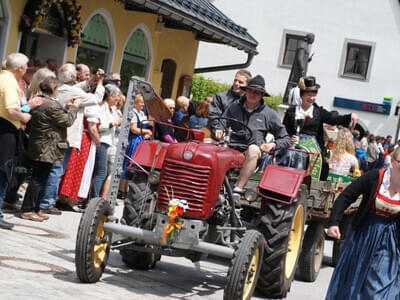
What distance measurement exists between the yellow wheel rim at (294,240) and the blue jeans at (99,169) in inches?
163

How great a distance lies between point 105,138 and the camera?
1357 cm

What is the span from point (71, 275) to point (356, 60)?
3279 cm

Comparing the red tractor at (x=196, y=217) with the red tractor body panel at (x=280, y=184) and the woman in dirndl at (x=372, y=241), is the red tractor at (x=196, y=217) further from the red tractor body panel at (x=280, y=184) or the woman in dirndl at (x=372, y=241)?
the woman in dirndl at (x=372, y=241)

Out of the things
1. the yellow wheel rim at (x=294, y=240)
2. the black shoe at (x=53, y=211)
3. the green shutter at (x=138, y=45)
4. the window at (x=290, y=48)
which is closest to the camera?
the yellow wheel rim at (x=294, y=240)

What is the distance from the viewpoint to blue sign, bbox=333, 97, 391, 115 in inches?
1554

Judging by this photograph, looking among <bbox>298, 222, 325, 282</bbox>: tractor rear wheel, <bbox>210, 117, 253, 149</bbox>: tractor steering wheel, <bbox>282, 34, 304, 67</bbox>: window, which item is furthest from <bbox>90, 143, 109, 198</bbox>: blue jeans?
<bbox>282, 34, 304, 67</bbox>: window

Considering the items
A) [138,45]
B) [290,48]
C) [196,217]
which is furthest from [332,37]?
[196,217]

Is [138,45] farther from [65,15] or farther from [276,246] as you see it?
[276,246]

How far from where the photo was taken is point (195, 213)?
28.2 ft

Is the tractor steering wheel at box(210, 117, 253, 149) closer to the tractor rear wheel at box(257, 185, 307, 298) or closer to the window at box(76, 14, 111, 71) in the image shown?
the tractor rear wheel at box(257, 185, 307, 298)

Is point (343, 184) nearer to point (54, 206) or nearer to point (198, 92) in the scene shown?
point (54, 206)

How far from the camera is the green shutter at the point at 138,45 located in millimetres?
19344

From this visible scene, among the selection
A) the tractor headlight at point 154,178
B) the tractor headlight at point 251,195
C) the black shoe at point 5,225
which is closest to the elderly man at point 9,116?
the black shoe at point 5,225

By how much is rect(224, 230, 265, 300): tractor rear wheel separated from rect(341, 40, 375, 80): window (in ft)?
106
